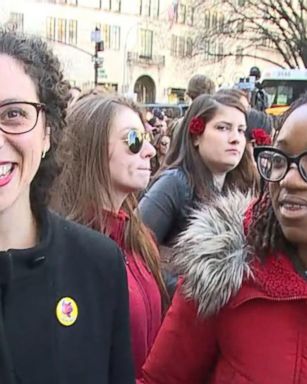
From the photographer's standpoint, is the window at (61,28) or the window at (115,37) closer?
the window at (61,28)

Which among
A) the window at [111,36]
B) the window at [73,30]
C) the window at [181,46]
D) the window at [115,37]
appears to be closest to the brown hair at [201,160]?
the window at [73,30]

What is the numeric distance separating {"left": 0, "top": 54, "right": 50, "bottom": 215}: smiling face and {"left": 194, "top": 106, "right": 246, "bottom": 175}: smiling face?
2.20 meters

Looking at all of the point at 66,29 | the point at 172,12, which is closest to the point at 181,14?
the point at 172,12

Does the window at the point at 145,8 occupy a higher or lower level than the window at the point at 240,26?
higher

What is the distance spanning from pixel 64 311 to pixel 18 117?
46cm

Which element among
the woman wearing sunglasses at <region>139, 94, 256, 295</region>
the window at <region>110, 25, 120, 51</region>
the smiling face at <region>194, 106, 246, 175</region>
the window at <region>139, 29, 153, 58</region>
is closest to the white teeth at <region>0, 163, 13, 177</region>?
the woman wearing sunglasses at <region>139, 94, 256, 295</region>

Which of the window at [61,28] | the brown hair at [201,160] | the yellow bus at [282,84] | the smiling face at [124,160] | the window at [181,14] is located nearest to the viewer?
the smiling face at [124,160]

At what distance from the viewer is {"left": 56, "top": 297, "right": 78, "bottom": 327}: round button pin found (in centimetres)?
168

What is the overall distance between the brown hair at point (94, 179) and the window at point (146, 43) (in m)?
52.7

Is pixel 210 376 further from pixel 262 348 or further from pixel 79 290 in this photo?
pixel 79 290

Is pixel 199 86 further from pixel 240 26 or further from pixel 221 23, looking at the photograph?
pixel 240 26

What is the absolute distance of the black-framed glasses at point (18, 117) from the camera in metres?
1.59

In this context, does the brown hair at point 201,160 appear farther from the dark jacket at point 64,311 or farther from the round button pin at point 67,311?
the round button pin at point 67,311

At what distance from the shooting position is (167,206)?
3498mm
